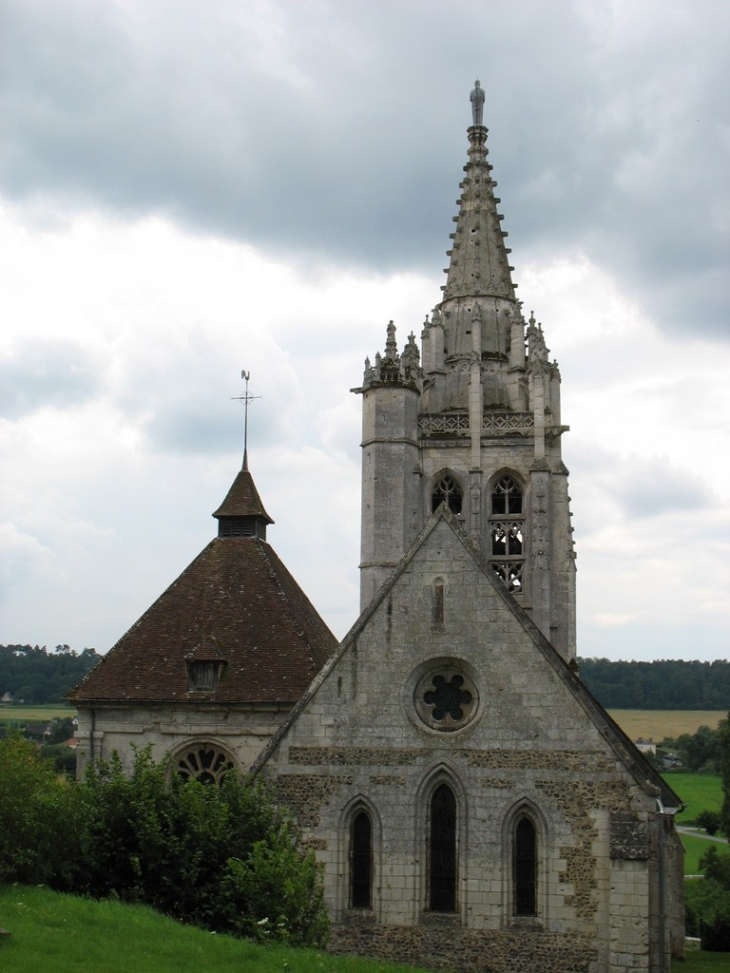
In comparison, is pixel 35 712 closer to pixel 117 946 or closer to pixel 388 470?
pixel 388 470

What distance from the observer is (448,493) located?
1662 inches

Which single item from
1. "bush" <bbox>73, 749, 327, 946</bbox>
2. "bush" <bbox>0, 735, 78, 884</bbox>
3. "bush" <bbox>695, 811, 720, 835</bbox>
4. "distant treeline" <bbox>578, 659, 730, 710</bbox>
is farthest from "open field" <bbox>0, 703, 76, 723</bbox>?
"bush" <bbox>0, 735, 78, 884</bbox>

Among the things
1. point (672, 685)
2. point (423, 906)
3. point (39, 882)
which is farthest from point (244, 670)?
point (672, 685)

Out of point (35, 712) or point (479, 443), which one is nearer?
point (479, 443)

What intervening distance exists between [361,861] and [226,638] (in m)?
9.04

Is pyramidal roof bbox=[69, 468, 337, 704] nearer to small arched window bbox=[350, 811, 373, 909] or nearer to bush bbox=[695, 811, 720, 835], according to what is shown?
small arched window bbox=[350, 811, 373, 909]

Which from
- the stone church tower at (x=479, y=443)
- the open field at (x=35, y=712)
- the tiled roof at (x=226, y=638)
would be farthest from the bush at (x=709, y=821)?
the tiled roof at (x=226, y=638)

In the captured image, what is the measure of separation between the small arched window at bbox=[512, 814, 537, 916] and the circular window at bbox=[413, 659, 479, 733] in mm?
1882

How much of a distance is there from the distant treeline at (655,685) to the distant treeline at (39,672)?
54.3m

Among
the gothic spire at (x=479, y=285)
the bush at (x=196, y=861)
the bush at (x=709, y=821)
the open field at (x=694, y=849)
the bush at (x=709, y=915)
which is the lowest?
the open field at (x=694, y=849)

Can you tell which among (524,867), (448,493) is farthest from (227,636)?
(448,493)

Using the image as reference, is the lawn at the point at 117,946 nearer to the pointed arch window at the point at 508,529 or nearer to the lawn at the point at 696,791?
the pointed arch window at the point at 508,529

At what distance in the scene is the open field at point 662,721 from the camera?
11619cm

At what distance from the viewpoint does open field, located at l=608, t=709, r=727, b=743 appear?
116 m
